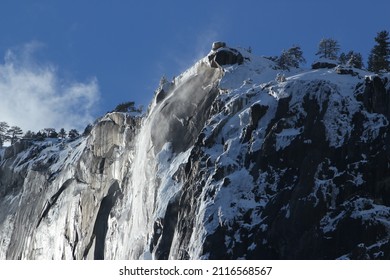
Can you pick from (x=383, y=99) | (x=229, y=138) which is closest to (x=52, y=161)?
(x=229, y=138)

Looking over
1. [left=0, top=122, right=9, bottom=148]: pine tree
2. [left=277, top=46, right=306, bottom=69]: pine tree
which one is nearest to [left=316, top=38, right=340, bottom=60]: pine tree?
[left=277, top=46, right=306, bottom=69]: pine tree

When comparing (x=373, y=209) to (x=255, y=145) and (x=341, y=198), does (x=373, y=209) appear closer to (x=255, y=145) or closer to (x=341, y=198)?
(x=341, y=198)

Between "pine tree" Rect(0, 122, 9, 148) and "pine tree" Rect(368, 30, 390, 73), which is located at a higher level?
"pine tree" Rect(0, 122, 9, 148)

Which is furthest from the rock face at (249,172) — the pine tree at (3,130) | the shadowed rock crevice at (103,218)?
the pine tree at (3,130)

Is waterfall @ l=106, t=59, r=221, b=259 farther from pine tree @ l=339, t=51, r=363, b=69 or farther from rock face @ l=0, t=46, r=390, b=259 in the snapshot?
pine tree @ l=339, t=51, r=363, b=69

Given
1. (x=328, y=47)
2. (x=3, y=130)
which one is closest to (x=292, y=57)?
(x=328, y=47)

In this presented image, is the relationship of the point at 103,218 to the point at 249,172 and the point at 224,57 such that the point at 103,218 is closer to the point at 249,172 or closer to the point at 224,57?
the point at 224,57
